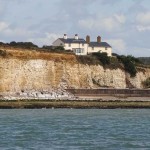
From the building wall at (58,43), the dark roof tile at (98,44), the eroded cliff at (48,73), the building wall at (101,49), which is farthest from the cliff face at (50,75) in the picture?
the dark roof tile at (98,44)

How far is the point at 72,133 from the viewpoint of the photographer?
33250 millimetres

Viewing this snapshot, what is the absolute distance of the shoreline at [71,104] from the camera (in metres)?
57.5

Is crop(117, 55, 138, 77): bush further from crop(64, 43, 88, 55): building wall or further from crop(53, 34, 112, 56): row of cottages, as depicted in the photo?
crop(64, 43, 88, 55): building wall

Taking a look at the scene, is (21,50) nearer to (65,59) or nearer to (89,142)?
(65,59)

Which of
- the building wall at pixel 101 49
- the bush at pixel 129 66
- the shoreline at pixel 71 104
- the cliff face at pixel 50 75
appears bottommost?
the shoreline at pixel 71 104

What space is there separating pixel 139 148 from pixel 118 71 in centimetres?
5501

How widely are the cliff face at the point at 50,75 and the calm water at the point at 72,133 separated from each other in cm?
2248

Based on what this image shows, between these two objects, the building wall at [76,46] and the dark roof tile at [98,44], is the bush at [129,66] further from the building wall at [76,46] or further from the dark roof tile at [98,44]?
the dark roof tile at [98,44]

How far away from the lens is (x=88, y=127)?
37406mm

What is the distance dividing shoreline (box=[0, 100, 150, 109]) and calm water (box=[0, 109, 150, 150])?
12.8 metres

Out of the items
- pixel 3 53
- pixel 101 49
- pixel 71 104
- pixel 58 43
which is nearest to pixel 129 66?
pixel 101 49

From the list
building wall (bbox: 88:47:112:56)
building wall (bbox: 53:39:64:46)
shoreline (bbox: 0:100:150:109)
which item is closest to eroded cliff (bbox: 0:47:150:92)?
shoreline (bbox: 0:100:150:109)

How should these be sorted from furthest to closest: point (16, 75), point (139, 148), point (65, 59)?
point (65, 59) → point (16, 75) → point (139, 148)

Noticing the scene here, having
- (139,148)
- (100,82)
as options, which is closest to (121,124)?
(139,148)
